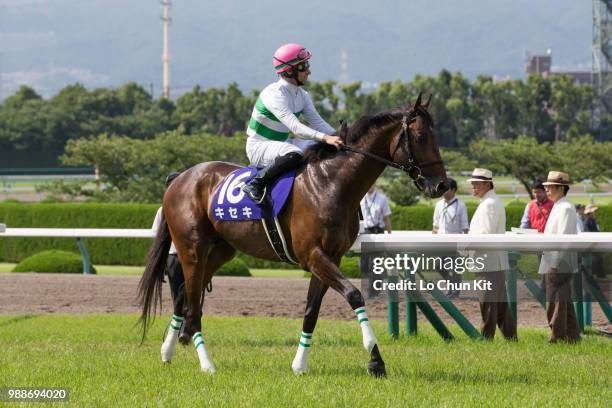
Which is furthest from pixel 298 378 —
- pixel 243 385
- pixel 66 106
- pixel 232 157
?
pixel 66 106

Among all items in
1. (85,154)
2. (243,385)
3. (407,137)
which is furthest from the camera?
(85,154)

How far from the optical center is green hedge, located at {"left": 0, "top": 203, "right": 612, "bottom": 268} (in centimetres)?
1916

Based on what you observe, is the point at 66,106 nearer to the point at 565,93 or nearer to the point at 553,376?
the point at 565,93

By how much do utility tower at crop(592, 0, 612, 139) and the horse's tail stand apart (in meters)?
68.2

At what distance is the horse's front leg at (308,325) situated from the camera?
6320 mm

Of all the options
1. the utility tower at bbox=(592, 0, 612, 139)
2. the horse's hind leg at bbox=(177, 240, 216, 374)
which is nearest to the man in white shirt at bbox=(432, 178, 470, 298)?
the horse's hind leg at bbox=(177, 240, 216, 374)

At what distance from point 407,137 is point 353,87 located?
68.3m

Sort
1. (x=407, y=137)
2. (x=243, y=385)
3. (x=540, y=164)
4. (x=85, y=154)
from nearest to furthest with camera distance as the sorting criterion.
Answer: (x=243, y=385), (x=407, y=137), (x=85, y=154), (x=540, y=164)

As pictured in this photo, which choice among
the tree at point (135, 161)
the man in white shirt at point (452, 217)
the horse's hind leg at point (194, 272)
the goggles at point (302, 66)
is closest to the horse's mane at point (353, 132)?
the goggles at point (302, 66)

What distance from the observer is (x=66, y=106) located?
69125mm

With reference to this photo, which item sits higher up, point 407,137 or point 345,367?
point 407,137

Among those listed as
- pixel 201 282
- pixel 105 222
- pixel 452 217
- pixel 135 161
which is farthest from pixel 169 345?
pixel 135 161

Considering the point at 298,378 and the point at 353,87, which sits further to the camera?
the point at 353,87

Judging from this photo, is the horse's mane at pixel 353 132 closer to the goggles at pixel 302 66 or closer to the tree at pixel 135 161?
the goggles at pixel 302 66
